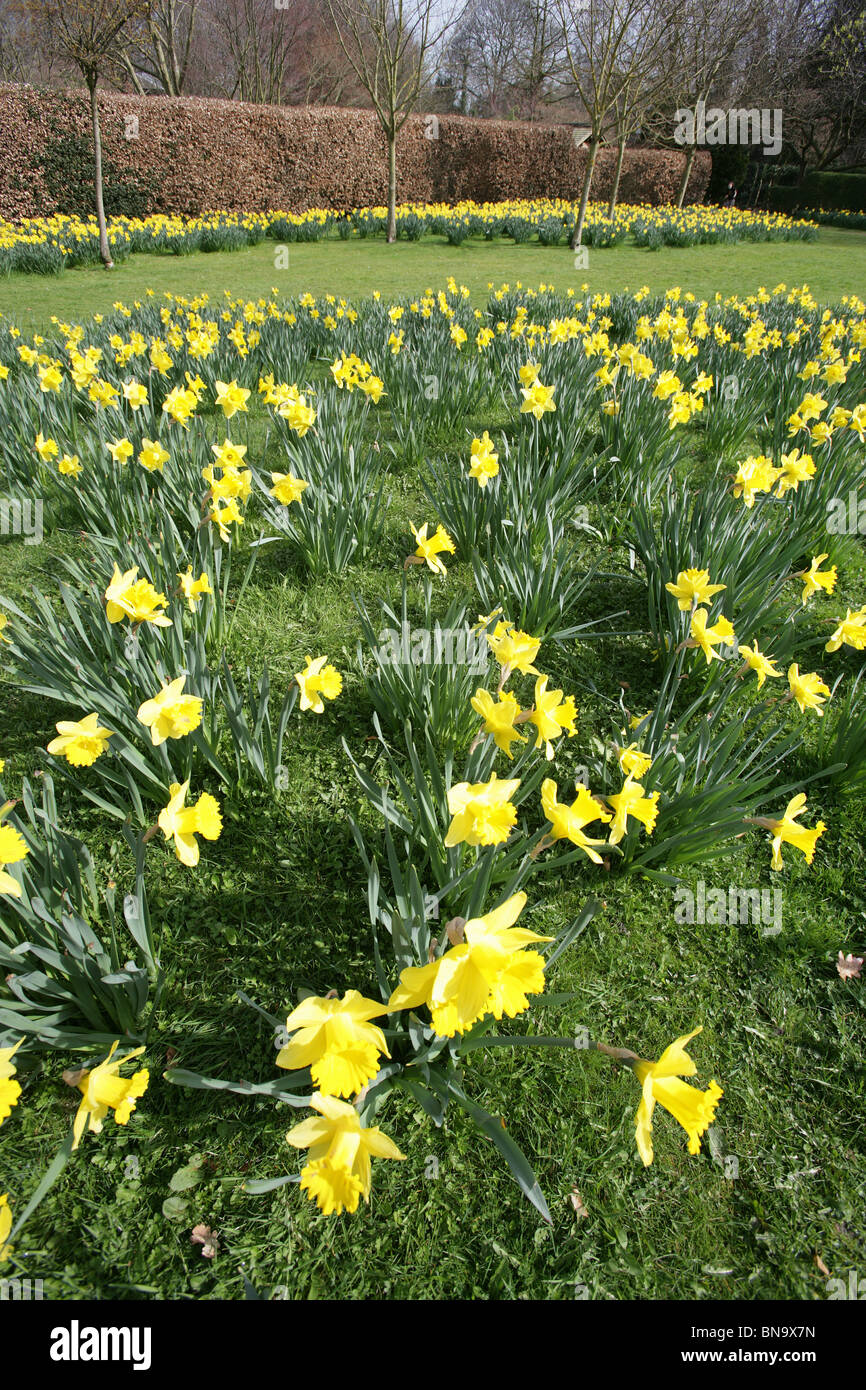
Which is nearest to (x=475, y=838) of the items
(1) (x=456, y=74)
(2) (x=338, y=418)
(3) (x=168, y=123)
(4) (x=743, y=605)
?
(4) (x=743, y=605)

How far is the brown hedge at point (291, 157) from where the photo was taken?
12.6 meters

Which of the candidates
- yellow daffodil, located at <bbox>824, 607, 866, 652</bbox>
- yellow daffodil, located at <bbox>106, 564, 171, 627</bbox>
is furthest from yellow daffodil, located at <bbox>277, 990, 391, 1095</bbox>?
yellow daffodil, located at <bbox>824, 607, 866, 652</bbox>

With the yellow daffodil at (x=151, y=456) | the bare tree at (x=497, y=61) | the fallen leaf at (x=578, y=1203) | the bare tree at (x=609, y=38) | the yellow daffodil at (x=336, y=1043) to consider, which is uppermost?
the bare tree at (x=497, y=61)

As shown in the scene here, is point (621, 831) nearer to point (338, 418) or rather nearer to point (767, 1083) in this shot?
point (767, 1083)

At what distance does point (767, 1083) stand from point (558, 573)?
1752 mm

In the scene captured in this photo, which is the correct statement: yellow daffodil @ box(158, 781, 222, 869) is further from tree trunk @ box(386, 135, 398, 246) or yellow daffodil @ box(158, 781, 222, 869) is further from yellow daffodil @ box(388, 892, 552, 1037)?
tree trunk @ box(386, 135, 398, 246)

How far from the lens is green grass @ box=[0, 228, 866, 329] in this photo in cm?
902

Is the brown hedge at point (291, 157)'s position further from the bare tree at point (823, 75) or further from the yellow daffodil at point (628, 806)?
the yellow daffodil at point (628, 806)

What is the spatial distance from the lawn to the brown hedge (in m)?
15.5

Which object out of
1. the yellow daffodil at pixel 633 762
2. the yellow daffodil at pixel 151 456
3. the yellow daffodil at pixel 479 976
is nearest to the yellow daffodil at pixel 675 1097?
the yellow daffodil at pixel 479 976

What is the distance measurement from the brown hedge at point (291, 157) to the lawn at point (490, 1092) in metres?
15.5

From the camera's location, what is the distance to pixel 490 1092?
1.55 metres

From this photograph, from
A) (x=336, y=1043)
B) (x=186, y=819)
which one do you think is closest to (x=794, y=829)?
(x=336, y=1043)

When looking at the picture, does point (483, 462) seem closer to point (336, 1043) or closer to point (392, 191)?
point (336, 1043)
